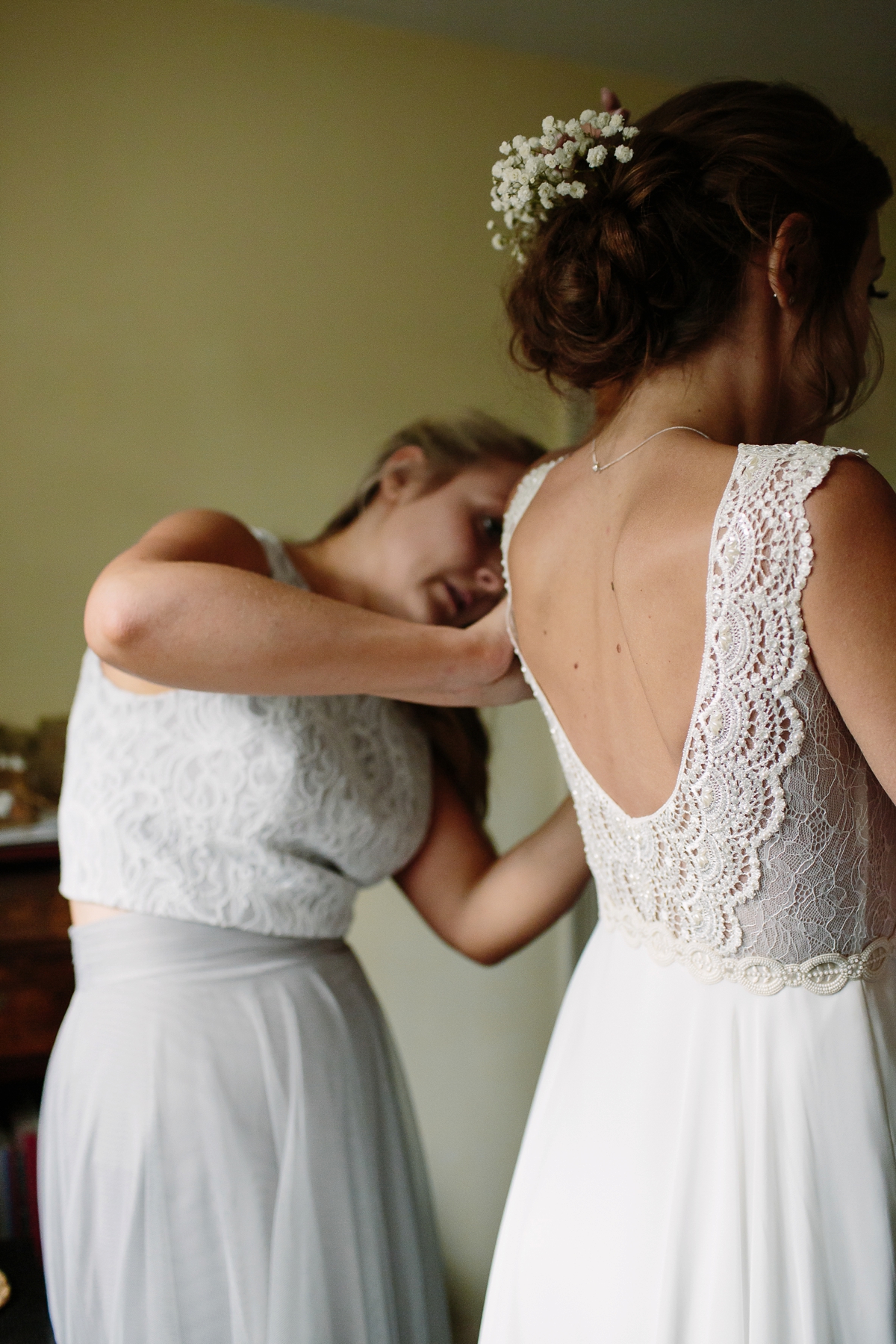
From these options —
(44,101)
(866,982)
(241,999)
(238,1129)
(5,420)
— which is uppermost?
(44,101)

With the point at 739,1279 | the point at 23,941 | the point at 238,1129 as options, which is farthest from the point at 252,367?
the point at 739,1279

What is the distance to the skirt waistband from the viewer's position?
45.0 inches

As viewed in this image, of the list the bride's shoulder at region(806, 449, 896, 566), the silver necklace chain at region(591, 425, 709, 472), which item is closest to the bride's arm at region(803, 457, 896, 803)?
the bride's shoulder at region(806, 449, 896, 566)

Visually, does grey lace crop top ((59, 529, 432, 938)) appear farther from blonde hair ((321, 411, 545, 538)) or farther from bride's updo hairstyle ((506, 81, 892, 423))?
bride's updo hairstyle ((506, 81, 892, 423))

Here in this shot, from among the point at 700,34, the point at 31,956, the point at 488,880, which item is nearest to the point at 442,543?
the point at 488,880

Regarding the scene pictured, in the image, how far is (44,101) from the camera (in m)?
2.01

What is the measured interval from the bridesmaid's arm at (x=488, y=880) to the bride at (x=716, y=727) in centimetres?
31

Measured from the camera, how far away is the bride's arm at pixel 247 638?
0.88 meters

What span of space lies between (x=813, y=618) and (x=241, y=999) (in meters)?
0.81

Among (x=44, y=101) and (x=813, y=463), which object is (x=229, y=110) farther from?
(x=813, y=463)

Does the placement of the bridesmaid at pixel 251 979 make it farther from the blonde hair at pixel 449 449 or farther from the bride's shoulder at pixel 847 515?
the bride's shoulder at pixel 847 515

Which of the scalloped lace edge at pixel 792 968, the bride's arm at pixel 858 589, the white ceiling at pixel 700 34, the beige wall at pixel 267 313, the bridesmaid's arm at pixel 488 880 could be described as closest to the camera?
the bride's arm at pixel 858 589

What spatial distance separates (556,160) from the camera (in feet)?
2.72

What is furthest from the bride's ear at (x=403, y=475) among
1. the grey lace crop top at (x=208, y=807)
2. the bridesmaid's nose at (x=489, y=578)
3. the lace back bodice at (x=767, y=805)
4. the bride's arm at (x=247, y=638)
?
the lace back bodice at (x=767, y=805)
